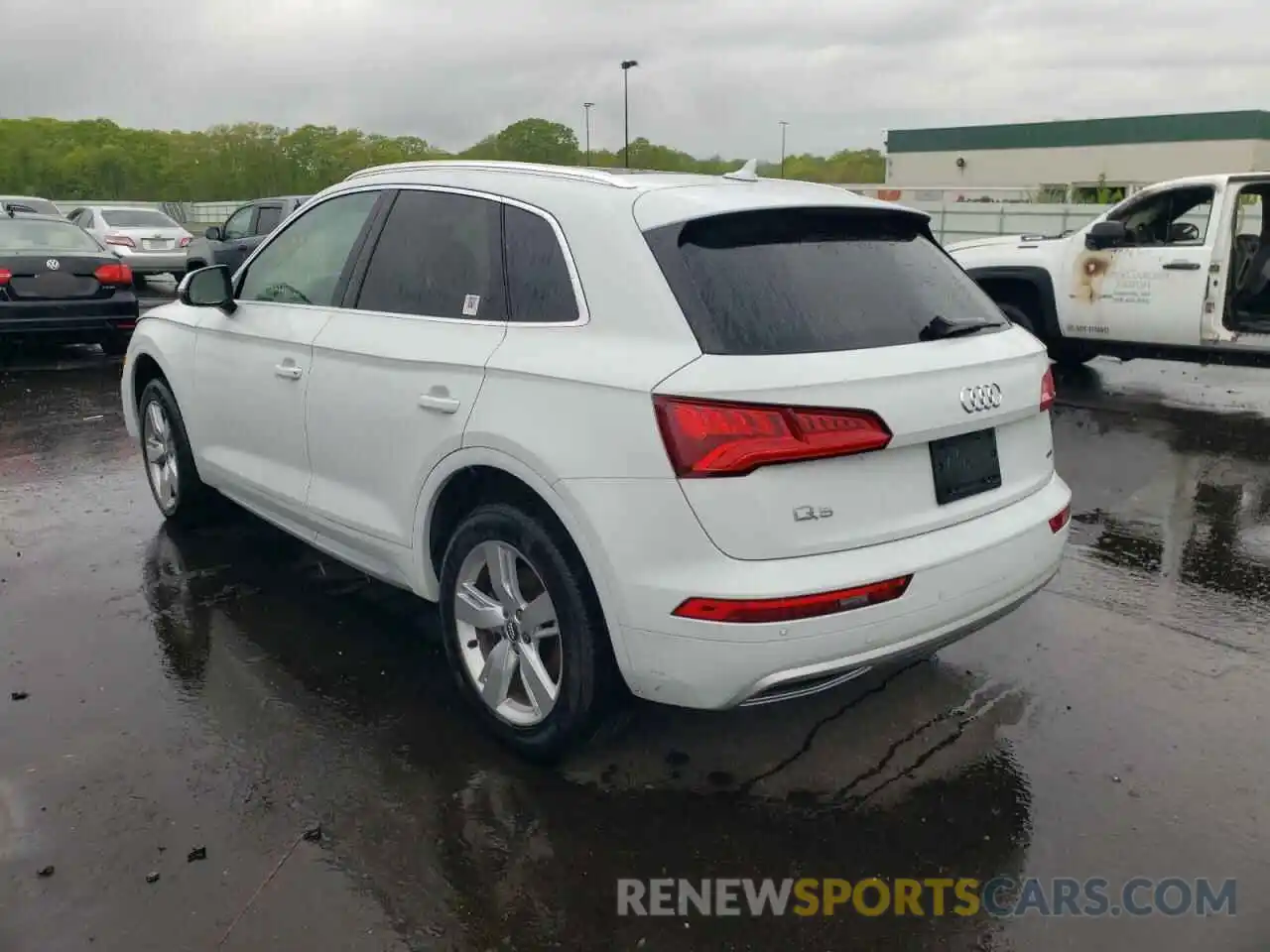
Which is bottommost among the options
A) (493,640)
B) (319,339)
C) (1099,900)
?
(1099,900)

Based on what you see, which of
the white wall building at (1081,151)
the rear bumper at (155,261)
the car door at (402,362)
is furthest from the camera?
the white wall building at (1081,151)

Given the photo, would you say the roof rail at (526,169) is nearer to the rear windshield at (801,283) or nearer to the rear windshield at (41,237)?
the rear windshield at (801,283)

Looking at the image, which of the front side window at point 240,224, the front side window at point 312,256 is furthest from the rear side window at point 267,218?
the front side window at point 312,256

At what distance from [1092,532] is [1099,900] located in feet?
10.5

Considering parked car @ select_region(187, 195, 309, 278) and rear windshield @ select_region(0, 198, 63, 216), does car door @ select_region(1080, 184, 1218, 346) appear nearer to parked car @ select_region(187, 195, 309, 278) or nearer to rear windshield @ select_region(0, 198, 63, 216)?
parked car @ select_region(187, 195, 309, 278)

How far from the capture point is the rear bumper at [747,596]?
2.71 m

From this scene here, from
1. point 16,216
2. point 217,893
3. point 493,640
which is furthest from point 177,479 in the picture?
point 16,216

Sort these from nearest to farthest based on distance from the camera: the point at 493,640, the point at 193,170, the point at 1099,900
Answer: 1. the point at 1099,900
2. the point at 493,640
3. the point at 193,170

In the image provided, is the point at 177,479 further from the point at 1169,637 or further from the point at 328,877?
the point at 1169,637

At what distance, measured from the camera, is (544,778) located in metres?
3.24

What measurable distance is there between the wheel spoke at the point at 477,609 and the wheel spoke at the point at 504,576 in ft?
0.17

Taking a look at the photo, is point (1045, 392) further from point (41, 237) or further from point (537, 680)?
point (41, 237)

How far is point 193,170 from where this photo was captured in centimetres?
6825

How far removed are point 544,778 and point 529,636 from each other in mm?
439
